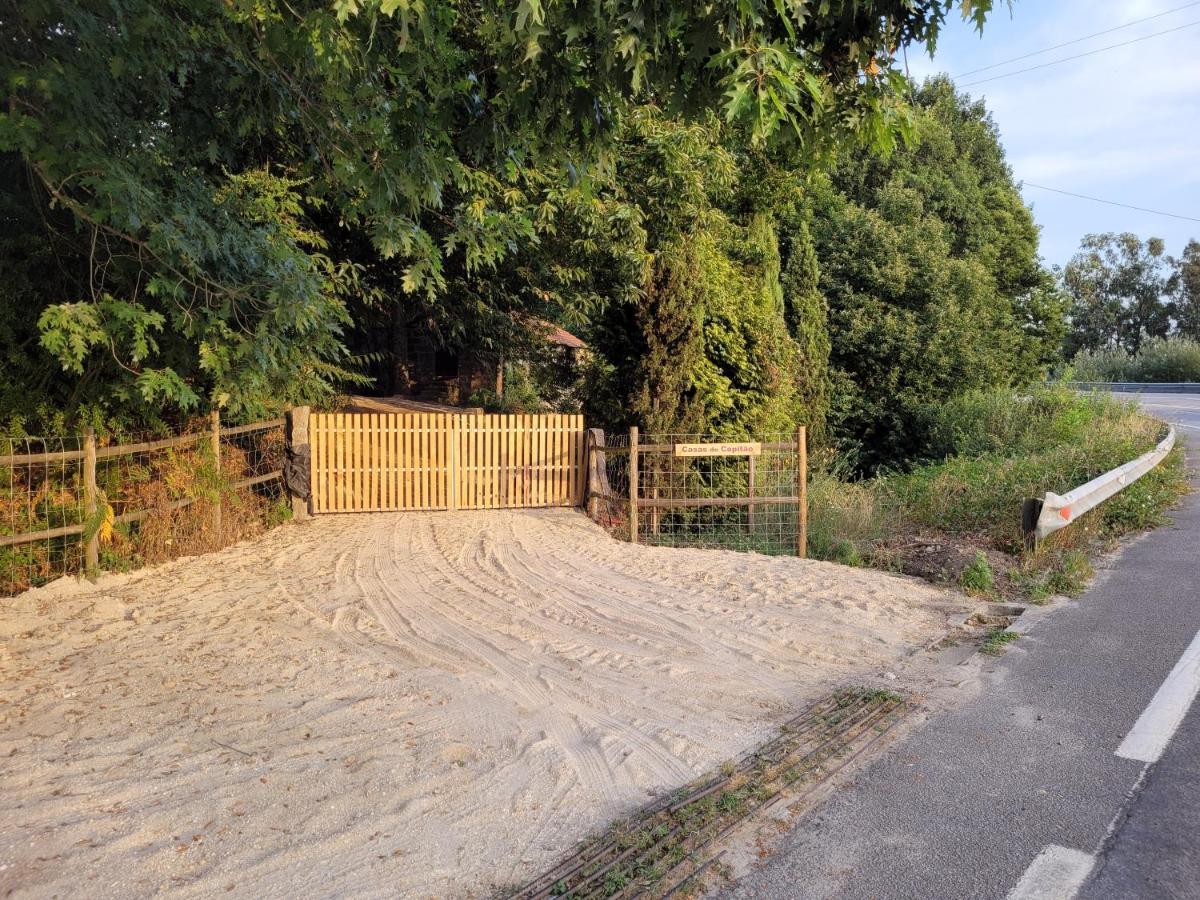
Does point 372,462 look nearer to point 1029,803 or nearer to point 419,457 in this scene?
point 419,457

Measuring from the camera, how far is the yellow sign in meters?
11.7

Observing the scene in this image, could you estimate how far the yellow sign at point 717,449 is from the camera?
11.7 meters

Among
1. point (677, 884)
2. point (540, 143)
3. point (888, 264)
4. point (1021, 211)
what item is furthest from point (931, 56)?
point (1021, 211)

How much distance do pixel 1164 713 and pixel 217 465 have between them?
31.2ft

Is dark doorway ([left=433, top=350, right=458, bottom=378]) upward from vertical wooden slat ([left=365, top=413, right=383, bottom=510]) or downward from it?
upward

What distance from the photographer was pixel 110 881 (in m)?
3.34

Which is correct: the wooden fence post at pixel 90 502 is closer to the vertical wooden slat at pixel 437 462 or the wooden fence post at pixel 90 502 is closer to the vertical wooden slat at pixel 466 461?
the vertical wooden slat at pixel 437 462

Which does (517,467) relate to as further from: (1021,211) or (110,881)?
(1021,211)

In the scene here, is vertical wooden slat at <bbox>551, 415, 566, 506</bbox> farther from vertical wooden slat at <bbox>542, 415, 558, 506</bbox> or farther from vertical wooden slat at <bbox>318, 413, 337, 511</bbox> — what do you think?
vertical wooden slat at <bbox>318, 413, 337, 511</bbox>

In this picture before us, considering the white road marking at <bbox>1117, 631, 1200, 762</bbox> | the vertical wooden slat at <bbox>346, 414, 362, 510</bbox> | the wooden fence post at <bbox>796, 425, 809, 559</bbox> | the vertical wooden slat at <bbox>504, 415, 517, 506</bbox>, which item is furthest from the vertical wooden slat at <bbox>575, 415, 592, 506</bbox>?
the white road marking at <bbox>1117, 631, 1200, 762</bbox>

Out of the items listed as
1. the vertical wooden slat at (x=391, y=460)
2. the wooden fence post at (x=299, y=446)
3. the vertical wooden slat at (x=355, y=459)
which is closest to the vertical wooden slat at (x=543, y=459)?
the vertical wooden slat at (x=391, y=460)

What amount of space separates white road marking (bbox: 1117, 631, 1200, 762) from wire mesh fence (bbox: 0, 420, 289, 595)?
822 cm

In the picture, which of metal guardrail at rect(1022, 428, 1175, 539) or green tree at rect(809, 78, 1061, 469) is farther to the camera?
green tree at rect(809, 78, 1061, 469)

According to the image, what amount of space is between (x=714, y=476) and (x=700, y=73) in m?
10.1
